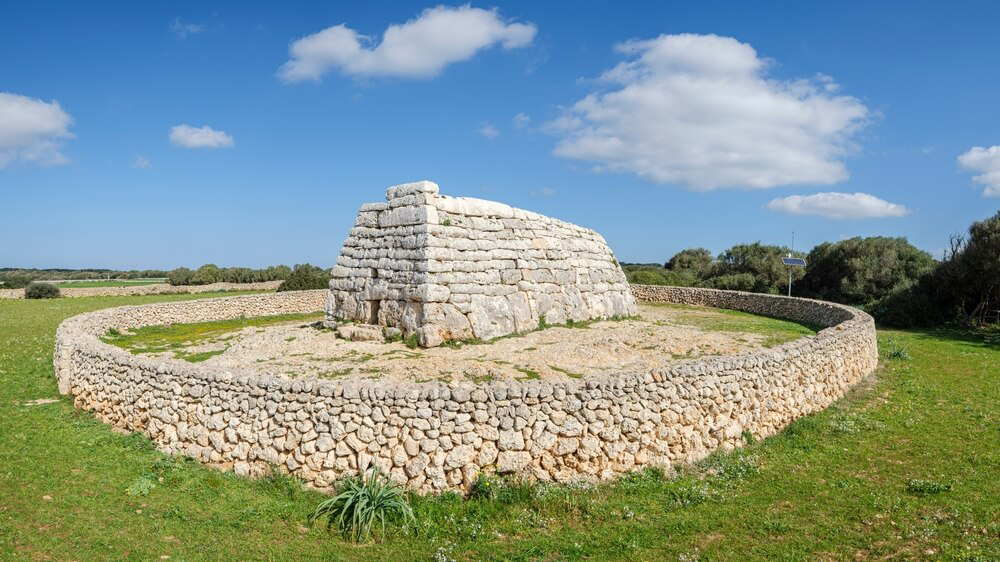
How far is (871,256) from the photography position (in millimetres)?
29922

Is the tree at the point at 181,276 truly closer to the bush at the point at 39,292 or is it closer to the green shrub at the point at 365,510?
the bush at the point at 39,292

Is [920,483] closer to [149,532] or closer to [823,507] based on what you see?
[823,507]

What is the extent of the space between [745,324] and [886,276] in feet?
46.2

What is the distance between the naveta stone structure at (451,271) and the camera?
1324cm

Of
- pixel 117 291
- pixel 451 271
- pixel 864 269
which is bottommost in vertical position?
pixel 117 291

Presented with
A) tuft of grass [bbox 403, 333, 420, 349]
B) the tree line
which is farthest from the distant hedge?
tuft of grass [bbox 403, 333, 420, 349]

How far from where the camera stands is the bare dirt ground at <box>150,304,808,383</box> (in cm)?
1027

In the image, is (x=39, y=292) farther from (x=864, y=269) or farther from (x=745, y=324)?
(x=864, y=269)

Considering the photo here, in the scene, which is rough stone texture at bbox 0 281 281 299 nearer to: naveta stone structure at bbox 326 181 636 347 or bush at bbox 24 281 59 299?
bush at bbox 24 281 59 299

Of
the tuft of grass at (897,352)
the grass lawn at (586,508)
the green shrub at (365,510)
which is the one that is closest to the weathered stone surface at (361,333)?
the grass lawn at (586,508)

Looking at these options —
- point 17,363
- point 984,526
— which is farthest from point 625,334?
point 17,363

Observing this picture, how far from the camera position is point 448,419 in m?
7.24

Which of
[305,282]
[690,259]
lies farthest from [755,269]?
[305,282]

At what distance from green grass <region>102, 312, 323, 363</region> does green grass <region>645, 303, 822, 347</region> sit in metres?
13.2
